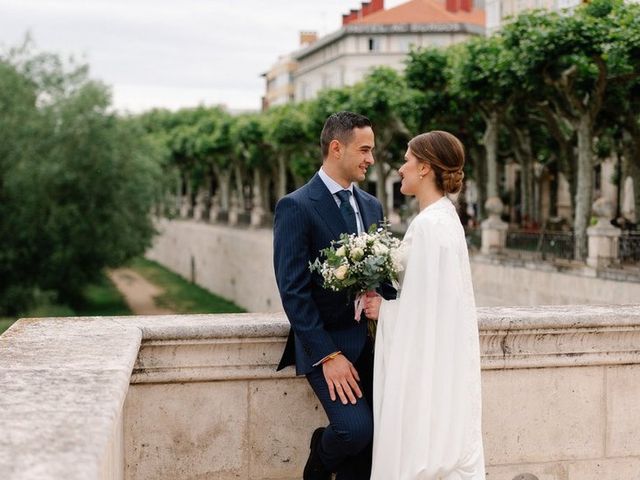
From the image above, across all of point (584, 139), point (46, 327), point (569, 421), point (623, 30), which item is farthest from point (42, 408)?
point (584, 139)

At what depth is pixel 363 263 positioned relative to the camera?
4277mm

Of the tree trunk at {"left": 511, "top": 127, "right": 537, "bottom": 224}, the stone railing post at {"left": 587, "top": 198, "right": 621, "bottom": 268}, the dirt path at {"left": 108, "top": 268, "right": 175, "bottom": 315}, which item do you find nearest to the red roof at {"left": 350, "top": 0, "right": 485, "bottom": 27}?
the dirt path at {"left": 108, "top": 268, "right": 175, "bottom": 315}

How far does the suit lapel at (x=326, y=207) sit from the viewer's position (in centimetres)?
466

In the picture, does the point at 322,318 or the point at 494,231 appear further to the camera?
the point at 494,231

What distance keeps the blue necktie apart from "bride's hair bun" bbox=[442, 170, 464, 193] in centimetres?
53

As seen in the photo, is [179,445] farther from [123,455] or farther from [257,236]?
[257,236]

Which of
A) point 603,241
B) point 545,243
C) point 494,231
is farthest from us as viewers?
point 494,231

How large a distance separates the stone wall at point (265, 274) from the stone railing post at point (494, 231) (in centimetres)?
39

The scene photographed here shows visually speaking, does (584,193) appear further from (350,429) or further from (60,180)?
(350,429)

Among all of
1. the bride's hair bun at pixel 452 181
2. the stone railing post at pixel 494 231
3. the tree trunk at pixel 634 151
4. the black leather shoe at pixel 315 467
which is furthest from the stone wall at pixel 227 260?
the bride's hair bun at pixel 452 181

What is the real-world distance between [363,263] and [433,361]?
466 mm

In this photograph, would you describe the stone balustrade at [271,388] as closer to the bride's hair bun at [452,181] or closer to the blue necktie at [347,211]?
the blue necktie at [347,211]

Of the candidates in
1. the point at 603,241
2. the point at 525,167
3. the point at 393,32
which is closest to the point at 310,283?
the point at 603,241

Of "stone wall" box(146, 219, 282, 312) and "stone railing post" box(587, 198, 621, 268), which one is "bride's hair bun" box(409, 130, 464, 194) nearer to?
"stone railing post" box(587, 198, 621, 268)
